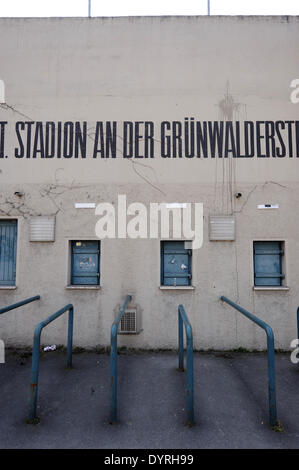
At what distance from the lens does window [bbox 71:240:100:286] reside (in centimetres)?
517

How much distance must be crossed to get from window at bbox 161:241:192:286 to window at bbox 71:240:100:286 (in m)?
1.31

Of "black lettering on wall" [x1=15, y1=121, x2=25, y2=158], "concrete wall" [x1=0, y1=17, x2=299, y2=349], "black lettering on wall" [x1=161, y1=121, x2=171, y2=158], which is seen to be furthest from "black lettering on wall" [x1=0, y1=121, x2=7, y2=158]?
"black lettering on wall" [x1=161, y1=121, x2=171, y2=158]

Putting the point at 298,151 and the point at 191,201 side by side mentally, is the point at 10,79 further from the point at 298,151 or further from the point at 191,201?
the point at 298,151

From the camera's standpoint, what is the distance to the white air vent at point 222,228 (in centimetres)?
499

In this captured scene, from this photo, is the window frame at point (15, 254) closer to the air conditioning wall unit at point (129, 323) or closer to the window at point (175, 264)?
the air conditioning wall unit at point (129, 323)

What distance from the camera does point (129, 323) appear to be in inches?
192

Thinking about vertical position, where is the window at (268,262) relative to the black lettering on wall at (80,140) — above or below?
below

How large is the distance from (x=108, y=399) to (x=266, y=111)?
19.0 feet

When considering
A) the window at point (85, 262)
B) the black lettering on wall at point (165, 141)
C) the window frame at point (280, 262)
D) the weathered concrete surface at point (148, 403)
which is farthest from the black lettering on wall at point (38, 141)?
the window frame at point (280, 262)

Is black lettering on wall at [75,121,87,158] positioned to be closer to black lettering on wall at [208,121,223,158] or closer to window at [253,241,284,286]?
black lettering on wall at [208,121,223,158]

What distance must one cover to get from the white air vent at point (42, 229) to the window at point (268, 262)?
13.1ft

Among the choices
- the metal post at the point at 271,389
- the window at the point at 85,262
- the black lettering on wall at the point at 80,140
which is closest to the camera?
Result: the metal post at the point at 271,389

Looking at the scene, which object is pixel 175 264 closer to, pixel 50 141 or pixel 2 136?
pixel 50 141

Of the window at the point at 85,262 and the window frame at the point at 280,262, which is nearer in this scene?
the window frame at the point at 280,262
